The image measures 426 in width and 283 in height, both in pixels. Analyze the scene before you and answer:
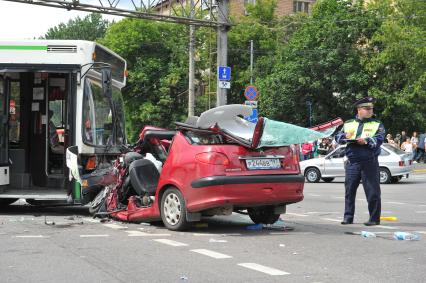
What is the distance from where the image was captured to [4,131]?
11.4 m

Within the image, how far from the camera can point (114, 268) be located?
632 centimetres

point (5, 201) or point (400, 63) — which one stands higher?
point (400, 63)

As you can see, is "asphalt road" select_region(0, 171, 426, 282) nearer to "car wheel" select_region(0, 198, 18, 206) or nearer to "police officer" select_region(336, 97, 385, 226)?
"police officer" select_region(336, 97, 385, 226)

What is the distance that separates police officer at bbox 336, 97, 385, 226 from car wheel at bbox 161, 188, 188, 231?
2.73 metres

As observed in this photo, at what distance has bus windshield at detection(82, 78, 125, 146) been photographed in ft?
36.2

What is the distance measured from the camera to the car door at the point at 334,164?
74.2ft

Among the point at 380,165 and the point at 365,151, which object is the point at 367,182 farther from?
the point at 380,165

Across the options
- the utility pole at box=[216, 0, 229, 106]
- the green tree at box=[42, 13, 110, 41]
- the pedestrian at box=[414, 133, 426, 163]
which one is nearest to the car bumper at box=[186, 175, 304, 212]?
the utility pole at box=[216, 0, 229, 106]

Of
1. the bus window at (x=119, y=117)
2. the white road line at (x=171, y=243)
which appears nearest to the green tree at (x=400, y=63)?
the bus window at (x=119, y=117)

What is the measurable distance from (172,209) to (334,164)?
14724mm

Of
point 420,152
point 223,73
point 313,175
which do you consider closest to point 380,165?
point 313,175

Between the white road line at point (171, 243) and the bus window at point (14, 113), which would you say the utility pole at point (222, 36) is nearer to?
the bus window at point (14, 113)

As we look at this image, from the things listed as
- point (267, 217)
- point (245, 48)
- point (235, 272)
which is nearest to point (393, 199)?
point (267, 217)

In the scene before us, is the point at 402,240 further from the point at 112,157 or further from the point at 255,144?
the point at 112,157
